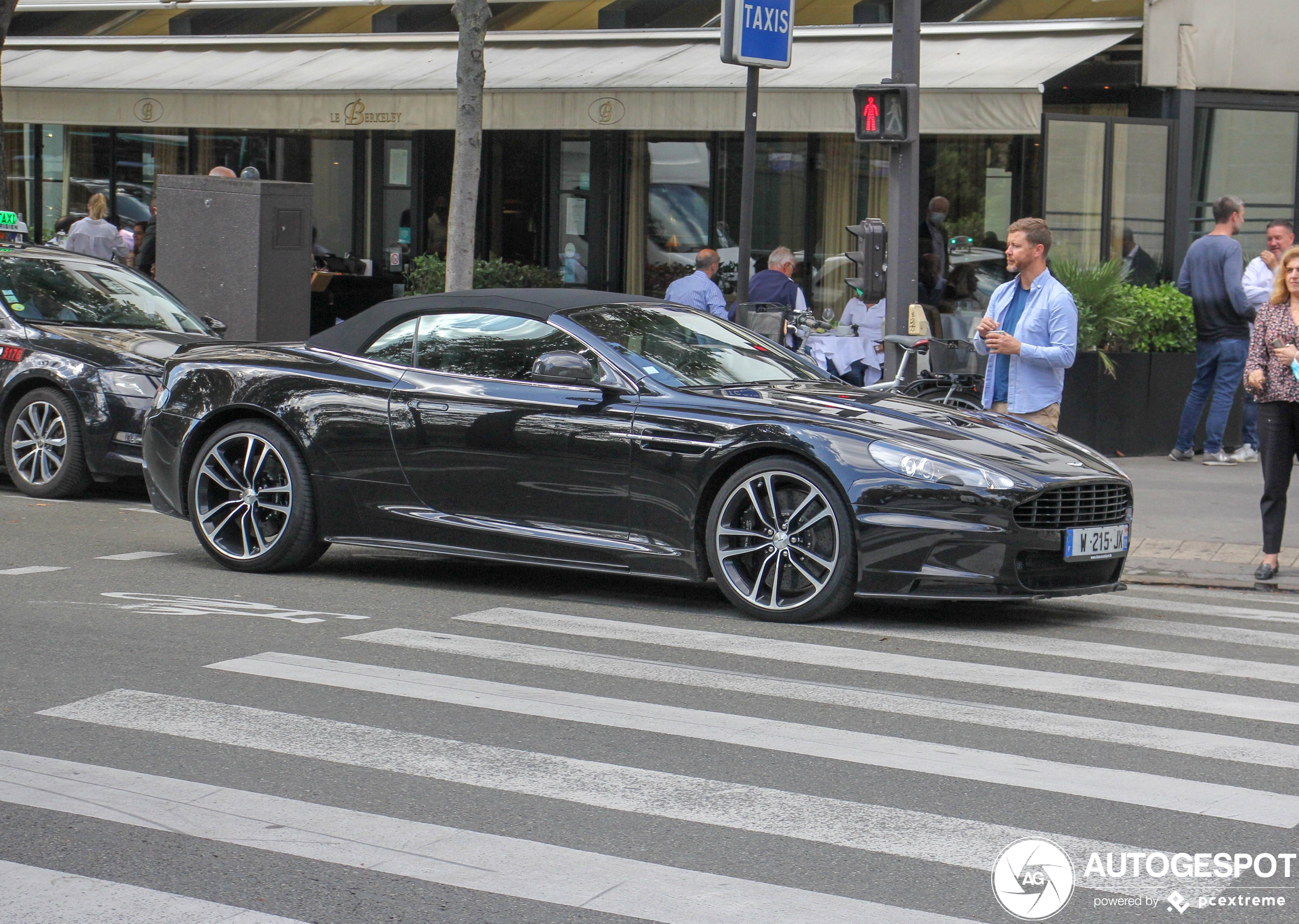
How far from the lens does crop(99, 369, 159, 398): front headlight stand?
1126cm

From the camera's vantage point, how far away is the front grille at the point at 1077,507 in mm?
7188

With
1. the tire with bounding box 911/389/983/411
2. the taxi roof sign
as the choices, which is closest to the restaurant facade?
the tire with bounding box 911/389/983/411

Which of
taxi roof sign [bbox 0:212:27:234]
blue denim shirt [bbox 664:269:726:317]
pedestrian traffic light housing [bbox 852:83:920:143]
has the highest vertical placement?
pedestrian traffic light housing [bbox 852:83:920:143]

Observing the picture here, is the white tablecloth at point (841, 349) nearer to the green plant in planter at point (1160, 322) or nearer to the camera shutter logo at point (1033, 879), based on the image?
the green plant in planter at point (1160, 322)

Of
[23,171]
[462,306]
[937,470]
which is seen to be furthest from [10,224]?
[23,171]

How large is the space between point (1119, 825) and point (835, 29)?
1522 centimetres

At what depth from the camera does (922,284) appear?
1753cm

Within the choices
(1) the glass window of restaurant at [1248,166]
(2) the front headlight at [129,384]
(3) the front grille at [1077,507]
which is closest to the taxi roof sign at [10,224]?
(2) the front headlight at [129,384]

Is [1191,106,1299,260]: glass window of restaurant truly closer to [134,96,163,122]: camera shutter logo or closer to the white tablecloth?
the white tablecloth

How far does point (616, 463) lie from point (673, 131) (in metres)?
13.0

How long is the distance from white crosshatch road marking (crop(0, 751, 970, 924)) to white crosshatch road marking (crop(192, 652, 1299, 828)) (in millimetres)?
899

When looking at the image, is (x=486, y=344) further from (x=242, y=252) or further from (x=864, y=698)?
(x=242, y=252)

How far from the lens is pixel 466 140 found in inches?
606

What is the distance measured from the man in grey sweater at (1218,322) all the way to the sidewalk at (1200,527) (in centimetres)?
46
